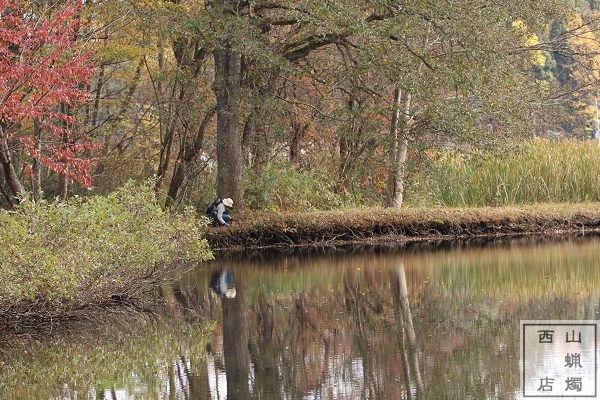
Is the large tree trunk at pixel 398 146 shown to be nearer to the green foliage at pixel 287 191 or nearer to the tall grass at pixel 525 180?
the tall grass at pixel 525 180

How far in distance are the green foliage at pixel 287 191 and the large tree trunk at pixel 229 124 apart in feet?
2.18

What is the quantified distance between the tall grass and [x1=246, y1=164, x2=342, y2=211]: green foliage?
2.18 meters

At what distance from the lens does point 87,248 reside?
32.9 ft

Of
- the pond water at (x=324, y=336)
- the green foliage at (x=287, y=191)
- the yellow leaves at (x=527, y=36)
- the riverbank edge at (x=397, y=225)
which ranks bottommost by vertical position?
the pond water at (x=324, y=336)

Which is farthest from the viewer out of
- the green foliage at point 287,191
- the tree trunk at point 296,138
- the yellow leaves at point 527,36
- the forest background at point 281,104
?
the tree trunk at point 296,138

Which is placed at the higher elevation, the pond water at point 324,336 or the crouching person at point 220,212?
the crouching person at point 220,212

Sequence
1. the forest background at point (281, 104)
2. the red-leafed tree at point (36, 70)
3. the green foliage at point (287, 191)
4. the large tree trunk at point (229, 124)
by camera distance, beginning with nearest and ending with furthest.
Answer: the red-leafed tree at point (36, 70) → the forest background at point (281, 104) → the large tree trunk at point (229, 124) → the green foliage at point (287, 191)

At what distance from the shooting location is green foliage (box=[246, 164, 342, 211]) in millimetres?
17922

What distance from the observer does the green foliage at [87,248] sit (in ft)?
A: 30.1

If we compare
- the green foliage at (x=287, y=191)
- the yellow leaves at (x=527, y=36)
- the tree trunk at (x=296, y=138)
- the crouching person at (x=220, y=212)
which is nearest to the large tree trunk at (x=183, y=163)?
the green foliage at (x=287, y=191)

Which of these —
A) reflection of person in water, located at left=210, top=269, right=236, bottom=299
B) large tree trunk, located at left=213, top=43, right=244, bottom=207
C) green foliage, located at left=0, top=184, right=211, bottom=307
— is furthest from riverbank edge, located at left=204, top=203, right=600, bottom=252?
green foliage, located at left=0, top=184, right=211, bottom=307

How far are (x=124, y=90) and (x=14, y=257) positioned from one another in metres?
11.3

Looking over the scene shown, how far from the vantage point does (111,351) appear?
27.9ft

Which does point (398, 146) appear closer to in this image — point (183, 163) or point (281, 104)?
point (281, 104)
